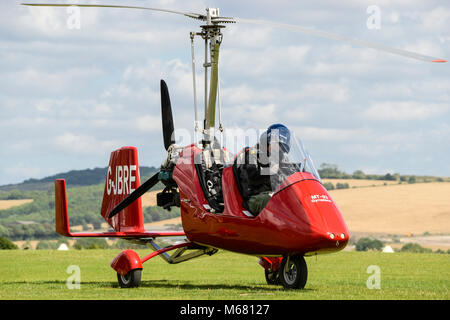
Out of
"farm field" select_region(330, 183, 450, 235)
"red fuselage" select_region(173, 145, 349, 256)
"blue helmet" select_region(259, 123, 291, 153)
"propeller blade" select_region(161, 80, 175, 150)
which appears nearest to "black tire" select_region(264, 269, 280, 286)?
"red fuselage" select_region(173, 145, 349, 256)

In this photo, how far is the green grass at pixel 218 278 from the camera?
1193 centimetres

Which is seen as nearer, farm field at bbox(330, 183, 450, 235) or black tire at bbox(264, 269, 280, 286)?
black tire at bbox(264, 269, 280, 286)

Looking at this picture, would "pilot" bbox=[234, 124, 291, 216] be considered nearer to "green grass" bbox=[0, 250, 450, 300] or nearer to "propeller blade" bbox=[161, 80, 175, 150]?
"green grass" bbox=[0, 250, 450, 300]

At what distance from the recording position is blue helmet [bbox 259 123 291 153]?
12352 millimetres

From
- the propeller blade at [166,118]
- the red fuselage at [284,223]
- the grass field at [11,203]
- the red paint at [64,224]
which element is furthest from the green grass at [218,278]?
the grass field at [11,203]

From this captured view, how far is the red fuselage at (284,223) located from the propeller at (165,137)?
8.53ft

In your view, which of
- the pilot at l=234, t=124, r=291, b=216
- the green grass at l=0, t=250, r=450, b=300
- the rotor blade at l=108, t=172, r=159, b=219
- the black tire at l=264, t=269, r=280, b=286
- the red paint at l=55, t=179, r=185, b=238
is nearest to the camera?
the green grass at l=0, t=250, r=450, b=300

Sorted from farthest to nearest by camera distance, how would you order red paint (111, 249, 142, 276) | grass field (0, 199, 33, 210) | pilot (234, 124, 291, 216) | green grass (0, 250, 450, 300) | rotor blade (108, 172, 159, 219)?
grass field (0, 199, 33, 210) < rotor blade (108, 172, 159, 219) < red paint (111, 249, 142, 276) < pilot (234, 124, 291, 216) < green grass (0, 250, 450, 300)

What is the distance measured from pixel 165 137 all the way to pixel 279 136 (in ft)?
13.6

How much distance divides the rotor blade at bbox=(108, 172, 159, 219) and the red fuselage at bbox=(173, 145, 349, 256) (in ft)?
7.96

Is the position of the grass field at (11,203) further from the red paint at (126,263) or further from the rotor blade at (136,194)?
the red paint at (126,263)

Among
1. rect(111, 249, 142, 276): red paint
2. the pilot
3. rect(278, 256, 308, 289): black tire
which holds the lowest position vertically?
rect(111, 249, 142, 276): red paint

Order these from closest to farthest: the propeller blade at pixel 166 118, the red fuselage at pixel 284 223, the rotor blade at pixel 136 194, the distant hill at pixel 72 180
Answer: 1. the red fuselage at pixel 284 223
2. the rotor blade at pixel 136 194
3. the propeller blade at pixel 166 118
4. the distant hill at pixel 72 180

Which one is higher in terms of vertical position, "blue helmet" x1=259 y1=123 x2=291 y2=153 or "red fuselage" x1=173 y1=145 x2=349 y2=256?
"blue helmet" x1=259 y1=123 x2=291 y2=153
